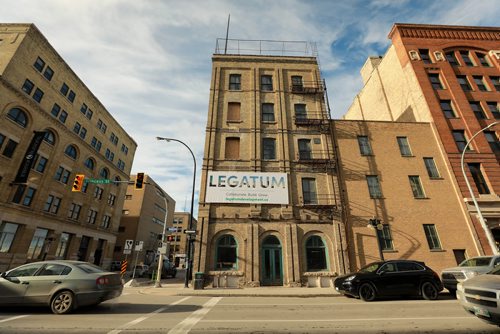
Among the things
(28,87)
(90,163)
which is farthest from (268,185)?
(90,163)

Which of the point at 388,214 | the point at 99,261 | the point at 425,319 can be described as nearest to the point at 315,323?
the point at 425,319

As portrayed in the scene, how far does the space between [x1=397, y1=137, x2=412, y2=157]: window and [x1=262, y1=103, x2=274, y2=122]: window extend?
38.2 ft

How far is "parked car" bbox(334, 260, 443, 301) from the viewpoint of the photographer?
34.2ft

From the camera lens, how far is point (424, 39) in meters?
26.9

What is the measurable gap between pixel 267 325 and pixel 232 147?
15.8 m

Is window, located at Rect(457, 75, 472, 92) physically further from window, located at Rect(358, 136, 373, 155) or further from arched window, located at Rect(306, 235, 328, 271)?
arched window, located at Rect(306, 235, 328, 271)

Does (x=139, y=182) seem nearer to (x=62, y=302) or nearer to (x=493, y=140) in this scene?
(x=62, y=302)

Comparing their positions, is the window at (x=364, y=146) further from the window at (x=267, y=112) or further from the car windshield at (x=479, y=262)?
the car windshield at (x=479, y=262)

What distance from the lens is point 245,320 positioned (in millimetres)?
6762

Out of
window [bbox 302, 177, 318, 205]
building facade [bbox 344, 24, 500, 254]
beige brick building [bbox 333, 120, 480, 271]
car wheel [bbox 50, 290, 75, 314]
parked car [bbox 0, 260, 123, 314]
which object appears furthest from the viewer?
building facade [bbox 344, 24, 500, 254]

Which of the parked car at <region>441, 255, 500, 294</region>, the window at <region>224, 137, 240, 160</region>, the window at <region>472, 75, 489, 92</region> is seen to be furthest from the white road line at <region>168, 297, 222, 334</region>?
the window at <region>472, 75, 489, 92</region>

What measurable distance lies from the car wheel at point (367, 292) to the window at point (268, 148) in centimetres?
1203

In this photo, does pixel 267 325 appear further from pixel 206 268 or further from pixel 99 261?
pixel 99 261

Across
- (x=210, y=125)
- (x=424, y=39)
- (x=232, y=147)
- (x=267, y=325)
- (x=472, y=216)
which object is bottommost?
(x=267, y=325)
